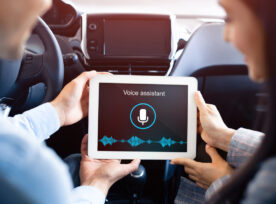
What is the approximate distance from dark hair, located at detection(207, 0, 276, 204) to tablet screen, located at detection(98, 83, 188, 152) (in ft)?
1.16

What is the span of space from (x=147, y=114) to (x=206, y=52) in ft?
1.16

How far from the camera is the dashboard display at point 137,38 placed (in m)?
1.10

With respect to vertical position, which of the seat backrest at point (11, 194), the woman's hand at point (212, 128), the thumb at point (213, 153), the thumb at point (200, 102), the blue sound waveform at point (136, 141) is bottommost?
the thumb at point (213, 153)

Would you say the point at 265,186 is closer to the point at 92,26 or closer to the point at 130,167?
the point at 130,167

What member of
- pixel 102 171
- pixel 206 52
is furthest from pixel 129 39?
pixel 102 171

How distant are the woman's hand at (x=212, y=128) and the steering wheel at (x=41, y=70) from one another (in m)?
0.39

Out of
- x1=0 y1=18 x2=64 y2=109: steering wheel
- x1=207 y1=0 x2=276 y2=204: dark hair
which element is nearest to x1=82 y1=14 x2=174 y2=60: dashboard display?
x1=0 y1=18 x2=64 y2=109: steering wheel

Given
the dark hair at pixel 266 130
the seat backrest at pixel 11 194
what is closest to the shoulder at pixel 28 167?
the seat backrest at pixel 11 194

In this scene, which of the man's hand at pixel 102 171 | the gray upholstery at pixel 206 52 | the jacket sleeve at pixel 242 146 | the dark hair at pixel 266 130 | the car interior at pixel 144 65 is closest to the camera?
the dark hair at pixel 266 130

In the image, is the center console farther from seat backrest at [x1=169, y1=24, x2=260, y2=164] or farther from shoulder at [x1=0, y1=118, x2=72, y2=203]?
shoulder at [x1=0, y1=118, x2=72, y2=203]

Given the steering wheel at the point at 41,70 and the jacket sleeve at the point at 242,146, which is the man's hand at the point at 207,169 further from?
the steering wheel at the point at 41,70

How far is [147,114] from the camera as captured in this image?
2.74ft

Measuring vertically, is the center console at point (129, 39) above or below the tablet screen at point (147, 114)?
above

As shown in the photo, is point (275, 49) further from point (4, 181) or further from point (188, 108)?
point (188, 108)
